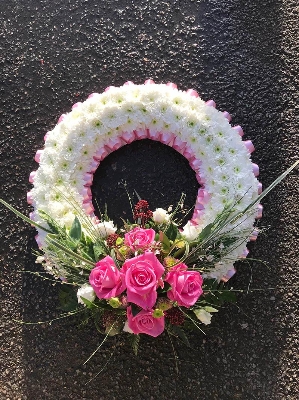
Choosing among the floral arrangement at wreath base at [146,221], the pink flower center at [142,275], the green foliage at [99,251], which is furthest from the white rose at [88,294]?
the pink flower center at [142,275]

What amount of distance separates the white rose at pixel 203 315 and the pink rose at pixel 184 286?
14 centimetres

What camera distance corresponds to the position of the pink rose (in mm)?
1557

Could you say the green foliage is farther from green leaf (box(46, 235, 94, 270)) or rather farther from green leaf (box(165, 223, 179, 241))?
green leaf (box(165, 223, 179, 241))

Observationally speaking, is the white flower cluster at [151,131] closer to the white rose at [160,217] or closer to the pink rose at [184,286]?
the white rose at [160,217]

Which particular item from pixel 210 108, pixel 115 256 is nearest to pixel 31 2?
pixel 210 108

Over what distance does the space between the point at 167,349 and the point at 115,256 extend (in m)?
0.60

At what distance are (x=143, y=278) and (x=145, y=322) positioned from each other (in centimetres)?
19

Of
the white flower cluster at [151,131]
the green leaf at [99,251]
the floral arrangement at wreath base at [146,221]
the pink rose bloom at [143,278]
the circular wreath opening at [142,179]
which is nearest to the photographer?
the pink rose bloom at [143,278]

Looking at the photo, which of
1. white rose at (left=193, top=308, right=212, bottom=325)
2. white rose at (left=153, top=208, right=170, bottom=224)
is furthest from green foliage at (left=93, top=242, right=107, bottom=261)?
white rose at (left=193, top=308, right=212, bottom=325)

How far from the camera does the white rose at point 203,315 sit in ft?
5.53

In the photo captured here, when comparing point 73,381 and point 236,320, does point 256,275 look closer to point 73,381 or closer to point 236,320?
point 236,320

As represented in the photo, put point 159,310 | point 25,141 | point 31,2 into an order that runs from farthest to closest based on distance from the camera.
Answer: point 31,2 → point 25,141 → point 159,310

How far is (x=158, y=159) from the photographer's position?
216 centimetres

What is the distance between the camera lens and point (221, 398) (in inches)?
78.5
